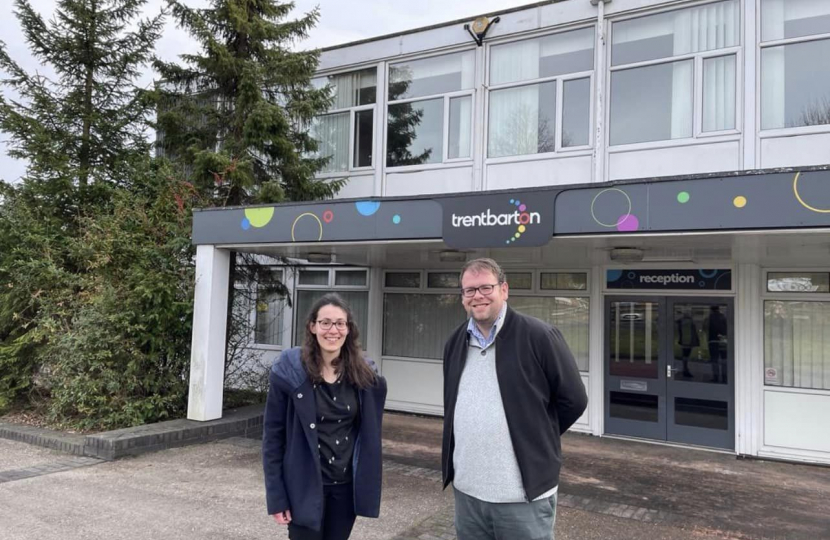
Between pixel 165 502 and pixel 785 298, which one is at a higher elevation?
pixel 785 298

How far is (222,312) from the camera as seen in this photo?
7910 mm

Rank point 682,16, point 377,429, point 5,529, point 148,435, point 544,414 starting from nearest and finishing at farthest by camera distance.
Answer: point 544,414 < point 377,429 < point 5,529 < point 148,435 < point 682,16

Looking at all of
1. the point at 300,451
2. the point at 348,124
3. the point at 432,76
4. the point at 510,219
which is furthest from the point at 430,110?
the point at 300,451

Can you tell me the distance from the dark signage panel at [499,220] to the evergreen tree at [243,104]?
3802mm

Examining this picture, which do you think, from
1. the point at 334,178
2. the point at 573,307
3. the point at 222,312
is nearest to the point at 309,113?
the point at 334,178

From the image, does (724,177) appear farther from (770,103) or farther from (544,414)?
(770,103)

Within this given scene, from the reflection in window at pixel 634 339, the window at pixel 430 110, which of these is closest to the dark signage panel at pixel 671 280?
the reflection in window at pixel 634 339

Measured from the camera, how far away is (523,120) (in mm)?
9227

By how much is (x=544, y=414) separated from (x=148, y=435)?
5915 millimetres

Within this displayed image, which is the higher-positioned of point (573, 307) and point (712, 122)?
point (712, 122)

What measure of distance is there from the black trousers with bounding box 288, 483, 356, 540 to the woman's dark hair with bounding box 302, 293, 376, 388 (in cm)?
49

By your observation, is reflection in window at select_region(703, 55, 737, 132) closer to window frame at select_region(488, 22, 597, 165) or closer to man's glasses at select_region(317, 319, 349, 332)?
window frame at select_region(488, 22, 597, 165)

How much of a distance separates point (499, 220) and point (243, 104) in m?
5.24

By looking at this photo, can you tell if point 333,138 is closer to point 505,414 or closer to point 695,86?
point 695,86
